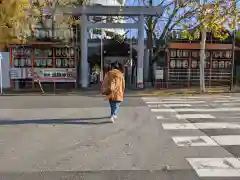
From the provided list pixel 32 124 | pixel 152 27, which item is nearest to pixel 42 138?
pixel 32 124

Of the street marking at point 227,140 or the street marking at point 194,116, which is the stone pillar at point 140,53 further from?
the street marking at point 227,140

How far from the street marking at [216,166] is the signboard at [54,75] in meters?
17.1

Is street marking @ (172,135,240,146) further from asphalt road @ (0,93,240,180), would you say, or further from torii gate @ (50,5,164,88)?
torii gate @ (50,5,164,88)

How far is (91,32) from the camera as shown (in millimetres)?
31703

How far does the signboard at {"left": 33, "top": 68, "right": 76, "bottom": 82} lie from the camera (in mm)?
22062

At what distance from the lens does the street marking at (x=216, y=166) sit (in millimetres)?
5172

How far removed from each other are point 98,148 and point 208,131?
2945mm

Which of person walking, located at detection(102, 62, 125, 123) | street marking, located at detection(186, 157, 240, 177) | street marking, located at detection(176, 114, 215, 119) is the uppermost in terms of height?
person walking, located at detection(102, 62, 125, 123)

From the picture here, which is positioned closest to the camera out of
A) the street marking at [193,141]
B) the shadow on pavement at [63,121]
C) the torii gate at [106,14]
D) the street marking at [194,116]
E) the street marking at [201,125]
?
the street marking at [193,141]

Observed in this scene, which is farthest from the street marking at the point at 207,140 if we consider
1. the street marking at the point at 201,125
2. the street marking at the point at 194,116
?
the street marking at the point at 194,116

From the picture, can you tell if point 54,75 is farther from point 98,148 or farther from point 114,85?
point 98,148

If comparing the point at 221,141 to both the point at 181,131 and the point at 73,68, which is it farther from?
the point at 73,68

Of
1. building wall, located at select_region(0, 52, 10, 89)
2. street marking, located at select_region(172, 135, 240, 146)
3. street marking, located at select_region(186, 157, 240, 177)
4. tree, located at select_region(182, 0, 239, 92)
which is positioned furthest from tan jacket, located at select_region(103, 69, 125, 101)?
building wall, located at select_region(0, 52, 10, 89)

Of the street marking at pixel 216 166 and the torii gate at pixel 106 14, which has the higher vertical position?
the torii gate at pixel 106 14
